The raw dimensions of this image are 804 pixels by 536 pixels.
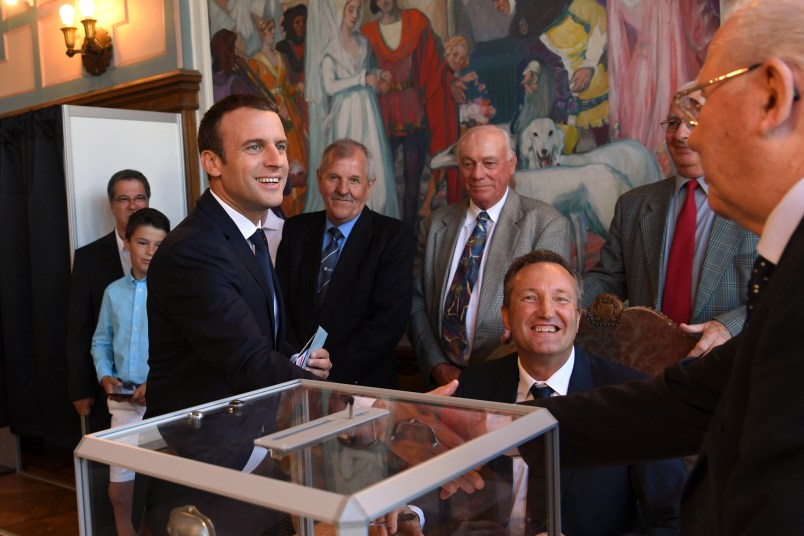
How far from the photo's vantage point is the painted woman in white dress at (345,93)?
491cm

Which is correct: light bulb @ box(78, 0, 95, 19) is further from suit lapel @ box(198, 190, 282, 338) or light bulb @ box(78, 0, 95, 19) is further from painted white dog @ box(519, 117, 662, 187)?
suit lapel @ box(198, 190, 282, 338)

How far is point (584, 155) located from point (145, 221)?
7.73 ft

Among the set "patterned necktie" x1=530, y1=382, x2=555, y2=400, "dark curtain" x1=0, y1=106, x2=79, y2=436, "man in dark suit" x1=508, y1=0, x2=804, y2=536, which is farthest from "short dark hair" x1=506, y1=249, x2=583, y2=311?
"dark curtain" x1=0, y1=106, x2=79, y2=436

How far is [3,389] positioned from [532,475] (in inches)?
215

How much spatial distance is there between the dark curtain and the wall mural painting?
50.0 inches

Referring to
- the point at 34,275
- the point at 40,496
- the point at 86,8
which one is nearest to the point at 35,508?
the point at 40,496

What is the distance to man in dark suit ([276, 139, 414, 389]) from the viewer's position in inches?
151

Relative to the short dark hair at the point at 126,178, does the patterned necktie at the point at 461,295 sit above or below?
below

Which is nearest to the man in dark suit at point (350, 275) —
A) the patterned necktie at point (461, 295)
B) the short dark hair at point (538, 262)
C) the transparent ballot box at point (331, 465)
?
the patterned necktie at point (461, 295)

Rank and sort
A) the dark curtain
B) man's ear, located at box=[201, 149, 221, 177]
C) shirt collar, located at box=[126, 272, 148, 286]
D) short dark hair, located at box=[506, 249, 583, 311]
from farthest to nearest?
the dark curtain < shirt collar, located at box=[126, 272, 148, 286] < short dark hair, located at box=[506, 249, 583, 311] < man's ear, located at box=[201, 149, 221, 177]

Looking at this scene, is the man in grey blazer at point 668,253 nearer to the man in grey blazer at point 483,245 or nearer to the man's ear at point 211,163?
the man in grey blazer at point 483,245

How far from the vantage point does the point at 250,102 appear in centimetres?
254

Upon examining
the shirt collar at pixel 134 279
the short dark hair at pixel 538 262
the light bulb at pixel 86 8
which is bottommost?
the shirt collar at pixel 134 279

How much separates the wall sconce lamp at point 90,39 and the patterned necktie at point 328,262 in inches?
131
